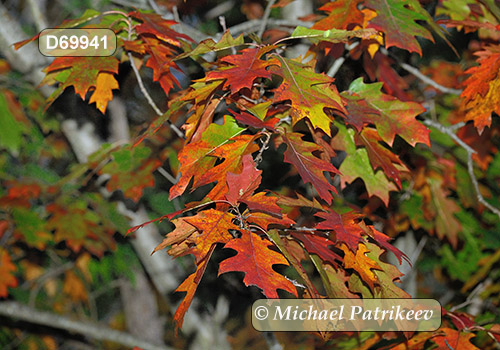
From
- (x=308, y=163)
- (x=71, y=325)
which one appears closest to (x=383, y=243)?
(x=308, y=163)

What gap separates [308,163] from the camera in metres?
1.00

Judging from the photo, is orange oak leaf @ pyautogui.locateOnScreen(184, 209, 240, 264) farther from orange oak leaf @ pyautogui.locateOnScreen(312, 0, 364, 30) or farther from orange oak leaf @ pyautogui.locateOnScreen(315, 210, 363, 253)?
orange oak leaf @ pyautogui.locateOnScreen(312, 0, 364, 30)

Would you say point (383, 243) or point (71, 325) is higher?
point (383, 243)

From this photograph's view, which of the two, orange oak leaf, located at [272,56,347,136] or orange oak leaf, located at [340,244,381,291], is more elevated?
orange oak leaf, located at [272,56,347,136]

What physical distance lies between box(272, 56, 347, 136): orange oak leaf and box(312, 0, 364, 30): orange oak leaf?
318 mm

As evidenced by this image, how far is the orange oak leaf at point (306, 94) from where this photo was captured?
989 millimetres

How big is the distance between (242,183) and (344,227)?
26 centimetres

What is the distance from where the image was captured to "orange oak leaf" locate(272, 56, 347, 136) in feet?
3.24

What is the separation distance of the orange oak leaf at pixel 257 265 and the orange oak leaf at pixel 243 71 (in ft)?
1.11

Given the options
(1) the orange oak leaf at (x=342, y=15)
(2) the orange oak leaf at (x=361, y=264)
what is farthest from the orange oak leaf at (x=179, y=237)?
(1) the orange oak leaf at (x=342, y=15)

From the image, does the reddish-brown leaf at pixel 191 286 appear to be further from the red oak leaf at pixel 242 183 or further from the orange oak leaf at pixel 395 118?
the orange oak leaf at pixel 395 118

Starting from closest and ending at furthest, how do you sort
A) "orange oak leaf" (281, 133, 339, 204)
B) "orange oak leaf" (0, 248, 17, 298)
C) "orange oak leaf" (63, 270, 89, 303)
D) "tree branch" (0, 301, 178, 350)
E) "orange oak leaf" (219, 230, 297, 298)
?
"orange oak leaf" (219, 230, 297, 298) < "orange oak leaf" (281, 133, 339, 204) < "tree branch" (0, 301, 178, 350) < "orange oak leaf" (0, 248, 17, 298) < "orange oak leaf" (63, 270, 89, 303)

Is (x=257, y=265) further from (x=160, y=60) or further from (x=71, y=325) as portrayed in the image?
(x=71, y=325)

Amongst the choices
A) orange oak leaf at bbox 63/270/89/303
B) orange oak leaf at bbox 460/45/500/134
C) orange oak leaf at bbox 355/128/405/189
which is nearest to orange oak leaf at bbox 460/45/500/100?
orange oak leaf at bbox 460/45/500/134
